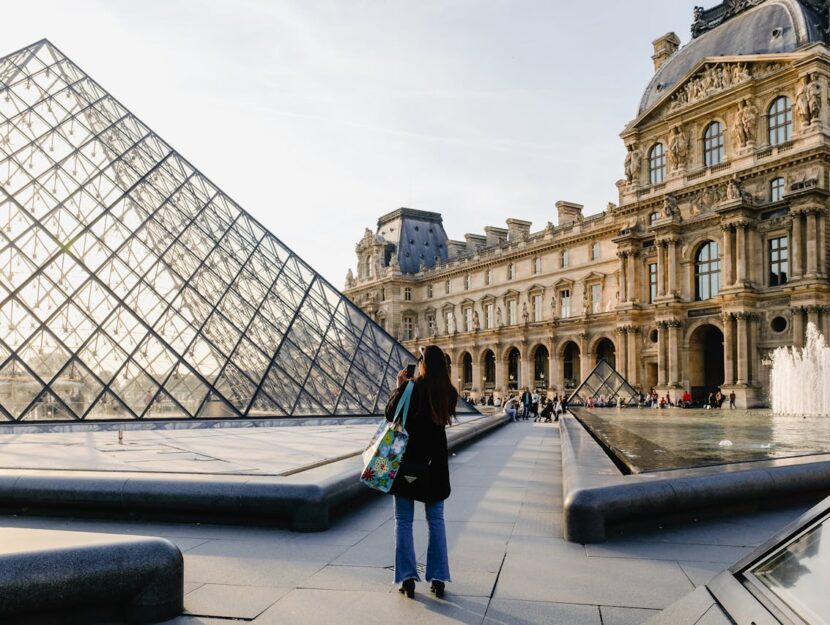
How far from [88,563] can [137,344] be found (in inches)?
509

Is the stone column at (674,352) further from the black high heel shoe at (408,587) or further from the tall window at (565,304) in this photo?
the black high heel shoe at (408,587)

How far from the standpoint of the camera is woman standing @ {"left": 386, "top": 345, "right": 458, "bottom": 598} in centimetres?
413

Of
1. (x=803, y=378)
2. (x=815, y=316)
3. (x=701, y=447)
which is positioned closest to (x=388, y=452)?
(x=701, y=447)

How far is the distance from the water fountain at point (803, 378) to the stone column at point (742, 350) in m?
1.19

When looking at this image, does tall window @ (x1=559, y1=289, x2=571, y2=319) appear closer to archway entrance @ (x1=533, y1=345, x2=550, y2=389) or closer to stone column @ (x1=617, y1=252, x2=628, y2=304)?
archway entrance @ (x1=533, y1=345, x2=550, y2=389)

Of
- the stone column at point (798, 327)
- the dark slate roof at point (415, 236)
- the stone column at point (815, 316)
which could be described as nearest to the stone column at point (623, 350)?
the stone column at point (798, 327)

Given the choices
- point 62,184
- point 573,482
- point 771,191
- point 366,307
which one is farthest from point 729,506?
point 366,307

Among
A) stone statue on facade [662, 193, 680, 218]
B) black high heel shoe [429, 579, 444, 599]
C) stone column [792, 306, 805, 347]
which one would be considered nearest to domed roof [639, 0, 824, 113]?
stone statue on facade [662, 193, 680, 218]

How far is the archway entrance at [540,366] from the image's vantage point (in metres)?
55.1

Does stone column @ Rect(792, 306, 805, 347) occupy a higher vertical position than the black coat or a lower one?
higher

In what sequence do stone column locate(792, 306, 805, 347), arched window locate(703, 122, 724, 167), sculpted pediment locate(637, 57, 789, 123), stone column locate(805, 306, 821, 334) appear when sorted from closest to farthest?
stone column locate(805, 306, 821, 334), stone column locate(792, 306, 805, 347), sculpted pediment locate(637, 57, 789, 123), arched window locate(703, 122, 724, 167)

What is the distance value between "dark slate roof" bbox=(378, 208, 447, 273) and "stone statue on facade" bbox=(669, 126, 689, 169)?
1396 inches

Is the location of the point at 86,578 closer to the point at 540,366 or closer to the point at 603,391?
the point at 603,391

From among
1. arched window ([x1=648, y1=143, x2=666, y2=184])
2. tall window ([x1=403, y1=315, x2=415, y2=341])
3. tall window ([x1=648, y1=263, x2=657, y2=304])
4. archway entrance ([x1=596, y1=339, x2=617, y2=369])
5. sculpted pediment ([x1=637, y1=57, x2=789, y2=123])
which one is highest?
sculpted pediment ([x1=637, y1=57, x2=789, y2=123])
